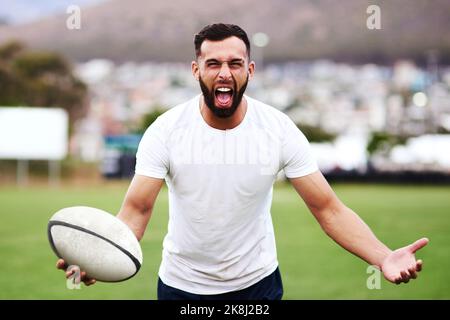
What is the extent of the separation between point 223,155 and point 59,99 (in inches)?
2192

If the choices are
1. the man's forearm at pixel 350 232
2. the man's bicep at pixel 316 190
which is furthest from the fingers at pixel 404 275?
the man's bicep at pixel 316 190

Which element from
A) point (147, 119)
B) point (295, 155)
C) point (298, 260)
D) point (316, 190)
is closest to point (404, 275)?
point (316, 190)

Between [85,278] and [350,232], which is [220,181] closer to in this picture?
[350,232]

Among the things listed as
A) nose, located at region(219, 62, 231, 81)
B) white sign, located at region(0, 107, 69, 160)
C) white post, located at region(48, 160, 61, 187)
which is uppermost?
nose, located at region(219, 62, 231, 81)

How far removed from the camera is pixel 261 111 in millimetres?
4367

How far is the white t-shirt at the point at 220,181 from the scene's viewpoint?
4211mm

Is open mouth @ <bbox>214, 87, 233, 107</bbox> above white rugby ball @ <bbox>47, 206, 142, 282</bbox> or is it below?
above

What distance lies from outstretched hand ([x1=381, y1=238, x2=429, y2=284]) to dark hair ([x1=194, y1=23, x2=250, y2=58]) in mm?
1411

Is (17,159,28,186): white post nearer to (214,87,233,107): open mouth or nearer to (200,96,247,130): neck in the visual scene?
(200,96,247,130): neck

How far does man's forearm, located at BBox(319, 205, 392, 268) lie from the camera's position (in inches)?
166

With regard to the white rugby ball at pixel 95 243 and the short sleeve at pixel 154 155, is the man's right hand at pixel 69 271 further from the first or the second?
the short sleeve at pixel 154 155

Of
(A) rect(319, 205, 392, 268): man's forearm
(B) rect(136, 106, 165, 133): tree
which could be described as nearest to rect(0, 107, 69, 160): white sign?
(B) rect(136, 106, 165, 133): tree

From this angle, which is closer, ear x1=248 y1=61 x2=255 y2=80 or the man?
the man
